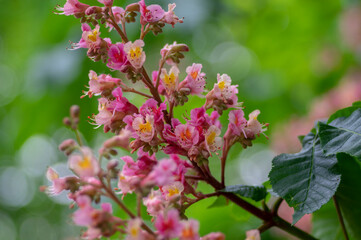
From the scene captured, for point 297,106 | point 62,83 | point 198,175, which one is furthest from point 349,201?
point 297,106

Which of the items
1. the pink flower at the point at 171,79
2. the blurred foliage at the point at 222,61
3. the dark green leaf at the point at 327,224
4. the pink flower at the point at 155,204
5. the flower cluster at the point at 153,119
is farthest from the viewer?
the blurred foliage at the point at 222,61

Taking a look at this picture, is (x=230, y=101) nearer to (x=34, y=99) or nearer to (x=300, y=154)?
(x=300, y=154)

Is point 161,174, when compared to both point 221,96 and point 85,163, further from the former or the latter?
point 221,96

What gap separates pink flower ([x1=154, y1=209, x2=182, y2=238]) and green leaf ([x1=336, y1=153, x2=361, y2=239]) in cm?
50

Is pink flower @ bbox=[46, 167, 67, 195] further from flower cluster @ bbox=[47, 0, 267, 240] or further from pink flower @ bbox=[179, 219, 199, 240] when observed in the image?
pink flower @ bbox=[179, 219, 199, 240]

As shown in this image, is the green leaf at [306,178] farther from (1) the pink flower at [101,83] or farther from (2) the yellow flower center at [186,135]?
(1) the pink flower at [101,83]

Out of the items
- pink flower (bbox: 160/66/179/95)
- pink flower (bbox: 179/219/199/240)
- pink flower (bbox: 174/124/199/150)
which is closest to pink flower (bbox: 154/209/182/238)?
pink flower (bbox: 179/219/199/240)

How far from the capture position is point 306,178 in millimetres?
1011

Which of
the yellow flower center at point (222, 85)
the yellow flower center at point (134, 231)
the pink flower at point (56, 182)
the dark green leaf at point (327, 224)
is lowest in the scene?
the dark green leaf at point (327, 224)

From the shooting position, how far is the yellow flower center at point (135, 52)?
0.95m

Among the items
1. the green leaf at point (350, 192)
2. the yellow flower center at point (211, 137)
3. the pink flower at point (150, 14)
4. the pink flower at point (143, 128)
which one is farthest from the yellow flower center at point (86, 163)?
the green leaf at point (350, 192)

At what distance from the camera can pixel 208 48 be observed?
14.1 ft

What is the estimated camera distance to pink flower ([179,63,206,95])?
102 cm

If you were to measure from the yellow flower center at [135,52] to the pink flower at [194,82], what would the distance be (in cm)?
12
